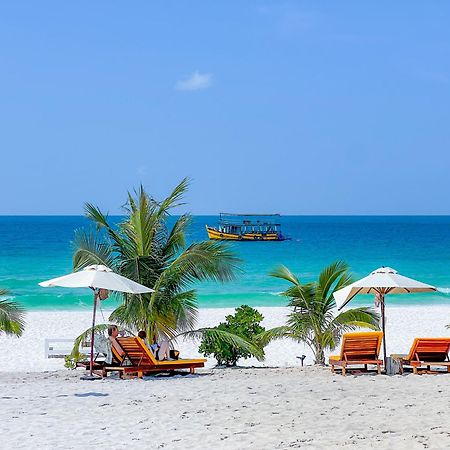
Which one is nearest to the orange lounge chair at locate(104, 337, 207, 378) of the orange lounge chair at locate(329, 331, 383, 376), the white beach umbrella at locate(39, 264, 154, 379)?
the white beach umbrella at locate(39, 264, 154, 379)

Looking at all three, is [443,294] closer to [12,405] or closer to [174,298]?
[174,298]

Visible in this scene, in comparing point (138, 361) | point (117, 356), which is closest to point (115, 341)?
point (117, 356)

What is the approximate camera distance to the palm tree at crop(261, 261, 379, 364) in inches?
582

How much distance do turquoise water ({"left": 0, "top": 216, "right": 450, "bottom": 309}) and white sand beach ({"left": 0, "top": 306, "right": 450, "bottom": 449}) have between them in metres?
10.1

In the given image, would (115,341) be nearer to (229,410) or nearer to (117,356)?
(117,356)

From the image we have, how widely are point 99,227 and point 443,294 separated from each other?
3146 cm

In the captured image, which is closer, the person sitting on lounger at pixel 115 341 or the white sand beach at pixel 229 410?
the white sand beach at pixel 229 410

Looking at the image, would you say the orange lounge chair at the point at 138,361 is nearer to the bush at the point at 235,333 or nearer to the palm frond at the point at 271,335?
the bush at the point at 235,333

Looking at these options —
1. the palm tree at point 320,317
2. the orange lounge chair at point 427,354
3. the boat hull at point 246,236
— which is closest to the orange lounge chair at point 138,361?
the palm tree at point 320,317

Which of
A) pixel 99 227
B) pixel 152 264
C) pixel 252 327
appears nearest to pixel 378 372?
pixel 252 327

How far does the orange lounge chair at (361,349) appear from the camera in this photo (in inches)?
510

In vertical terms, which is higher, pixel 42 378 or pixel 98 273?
pixel 98 273

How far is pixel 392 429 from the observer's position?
840 centimetres

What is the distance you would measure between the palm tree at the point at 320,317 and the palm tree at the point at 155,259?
4.50 ft
